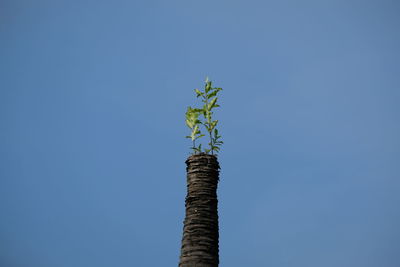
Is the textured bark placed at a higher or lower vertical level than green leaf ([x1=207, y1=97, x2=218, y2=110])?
lower

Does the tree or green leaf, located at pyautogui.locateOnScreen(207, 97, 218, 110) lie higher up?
green leaf, located at pyautogui.locateOnScreen(207, 97, 218, 110)

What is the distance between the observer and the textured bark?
7.45 m

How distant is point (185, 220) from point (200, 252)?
69 centimetres

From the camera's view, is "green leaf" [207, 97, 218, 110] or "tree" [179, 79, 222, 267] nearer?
"tree" [179, 79, 222, 267]

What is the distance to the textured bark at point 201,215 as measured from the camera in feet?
24.4

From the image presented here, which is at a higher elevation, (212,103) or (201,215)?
(212,103)

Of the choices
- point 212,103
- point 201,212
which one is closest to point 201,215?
point 201,212

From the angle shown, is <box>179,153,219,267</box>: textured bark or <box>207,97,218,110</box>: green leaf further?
<box>207,97,218,110</box>: green leaf

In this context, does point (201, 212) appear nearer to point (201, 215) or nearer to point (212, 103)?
point (201, 215)

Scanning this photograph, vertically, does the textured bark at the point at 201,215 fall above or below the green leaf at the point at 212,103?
below

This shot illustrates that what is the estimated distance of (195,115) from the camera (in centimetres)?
877

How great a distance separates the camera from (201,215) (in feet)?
25.2

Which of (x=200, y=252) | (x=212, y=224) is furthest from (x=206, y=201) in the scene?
(x=200, y=252)

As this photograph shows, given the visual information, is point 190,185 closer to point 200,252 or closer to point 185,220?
point 185,220
